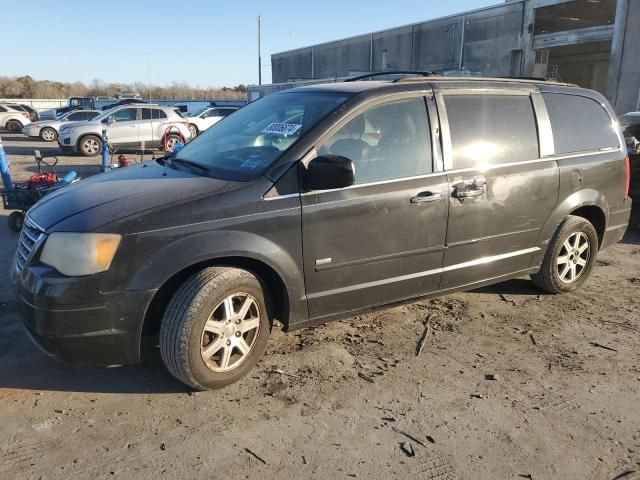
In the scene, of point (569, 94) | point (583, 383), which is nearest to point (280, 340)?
point (583, 383)

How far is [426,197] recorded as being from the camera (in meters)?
3.66

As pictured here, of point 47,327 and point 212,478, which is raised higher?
point 47,327

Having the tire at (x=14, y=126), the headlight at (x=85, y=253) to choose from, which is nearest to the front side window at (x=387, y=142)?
the headlight at (x=85, y=253)

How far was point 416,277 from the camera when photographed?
12.4 feet

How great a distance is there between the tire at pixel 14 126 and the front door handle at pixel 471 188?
29933mm

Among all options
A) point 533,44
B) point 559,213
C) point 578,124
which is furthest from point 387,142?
point 533,44

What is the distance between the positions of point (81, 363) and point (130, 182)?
47.4 inches

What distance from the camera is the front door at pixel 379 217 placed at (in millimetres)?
3338

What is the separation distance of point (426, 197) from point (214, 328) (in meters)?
1.71

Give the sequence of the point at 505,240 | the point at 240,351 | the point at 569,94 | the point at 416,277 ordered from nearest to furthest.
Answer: the point at 240,351 < the point at 416,277 < the point at 505,240 < the point at 569,94

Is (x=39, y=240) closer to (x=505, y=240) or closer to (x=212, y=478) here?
(x=212, y=478)

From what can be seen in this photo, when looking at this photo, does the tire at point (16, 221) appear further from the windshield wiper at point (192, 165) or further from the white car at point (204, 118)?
the white car at point (204, 118)

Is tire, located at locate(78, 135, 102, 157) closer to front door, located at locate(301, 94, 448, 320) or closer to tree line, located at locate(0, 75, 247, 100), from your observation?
front door, located at locate(301, 94, 448, 320)

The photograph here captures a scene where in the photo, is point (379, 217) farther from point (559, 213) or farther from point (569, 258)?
point (569, 258)
